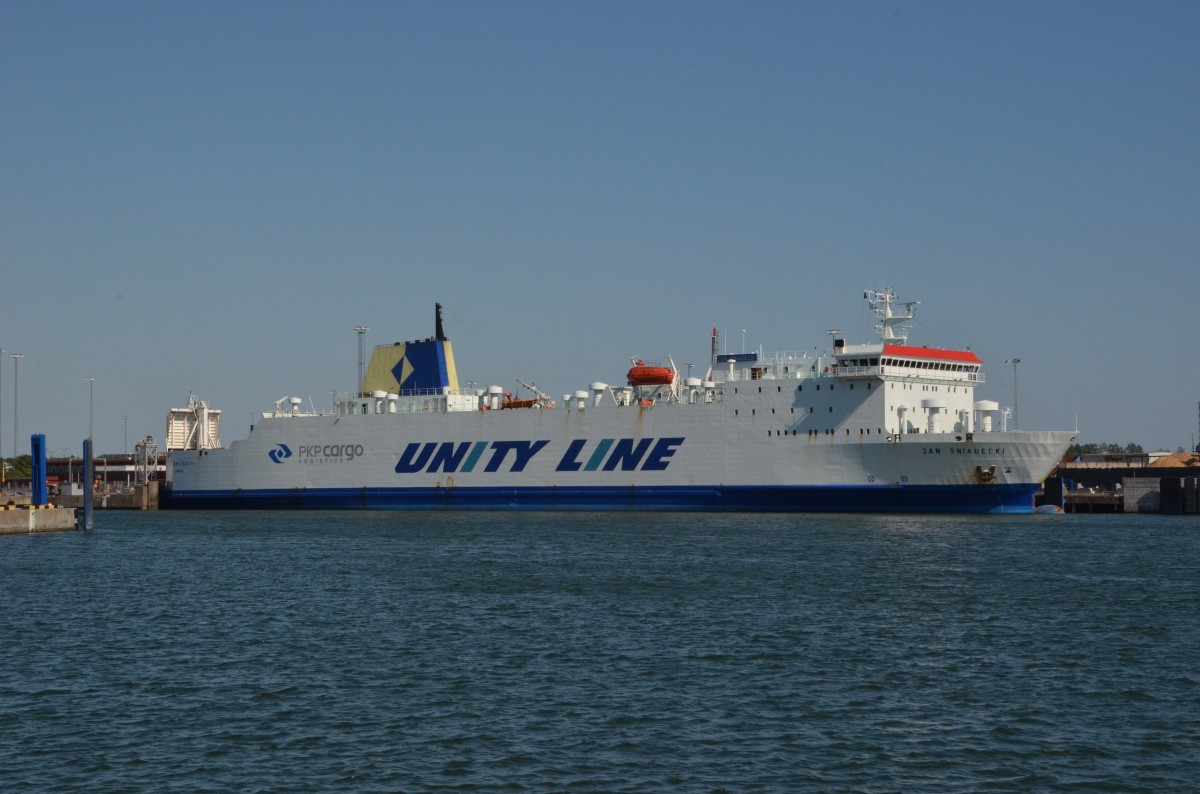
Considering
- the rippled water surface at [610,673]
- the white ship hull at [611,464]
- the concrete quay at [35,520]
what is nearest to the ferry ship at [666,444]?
the white ship hull at [611,464]

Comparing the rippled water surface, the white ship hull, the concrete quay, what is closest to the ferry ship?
the white ship hull

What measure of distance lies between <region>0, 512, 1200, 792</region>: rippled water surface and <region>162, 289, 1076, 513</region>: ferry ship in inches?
509

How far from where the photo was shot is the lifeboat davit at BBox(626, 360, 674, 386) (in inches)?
2233

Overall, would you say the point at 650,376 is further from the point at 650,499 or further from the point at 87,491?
the point at 87,491

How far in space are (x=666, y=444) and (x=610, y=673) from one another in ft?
121

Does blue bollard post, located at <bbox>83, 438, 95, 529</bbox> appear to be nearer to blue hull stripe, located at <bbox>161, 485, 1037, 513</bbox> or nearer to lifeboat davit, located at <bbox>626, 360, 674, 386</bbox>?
blue hull stripe, located at <bbox>161, 485, 1037, 513</bbox>

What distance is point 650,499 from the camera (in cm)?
5612

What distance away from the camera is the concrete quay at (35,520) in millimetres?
49188

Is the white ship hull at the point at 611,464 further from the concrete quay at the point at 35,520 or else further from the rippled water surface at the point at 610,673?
the concrete quay at the point at 35,520

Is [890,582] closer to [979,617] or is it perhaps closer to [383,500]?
[979,617]

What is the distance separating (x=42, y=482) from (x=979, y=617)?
140 ft

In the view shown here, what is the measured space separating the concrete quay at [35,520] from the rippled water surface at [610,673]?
45.3ft

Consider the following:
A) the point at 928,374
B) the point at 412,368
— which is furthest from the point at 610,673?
the point at 412,368

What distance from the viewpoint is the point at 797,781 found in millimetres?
13352
